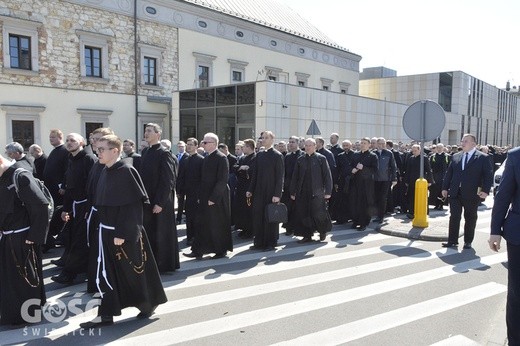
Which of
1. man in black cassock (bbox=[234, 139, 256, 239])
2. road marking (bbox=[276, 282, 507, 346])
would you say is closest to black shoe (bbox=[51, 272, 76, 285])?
road marking (bbox=[276, 282, 507, 346])

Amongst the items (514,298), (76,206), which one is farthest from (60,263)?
(514,298)

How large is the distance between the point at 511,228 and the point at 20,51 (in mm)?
22223

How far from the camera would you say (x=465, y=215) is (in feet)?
25.7

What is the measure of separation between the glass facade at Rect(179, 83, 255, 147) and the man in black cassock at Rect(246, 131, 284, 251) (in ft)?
38.5

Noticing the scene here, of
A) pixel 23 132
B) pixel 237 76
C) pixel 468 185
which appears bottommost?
pixel 468 185

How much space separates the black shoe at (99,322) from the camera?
14.1ft

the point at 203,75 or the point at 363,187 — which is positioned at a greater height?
the point at 203,75

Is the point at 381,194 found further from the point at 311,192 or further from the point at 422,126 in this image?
the point at 311,192

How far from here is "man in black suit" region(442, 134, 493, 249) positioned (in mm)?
7645

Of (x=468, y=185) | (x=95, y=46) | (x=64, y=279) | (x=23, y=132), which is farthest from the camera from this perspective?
(x=95, y=46)

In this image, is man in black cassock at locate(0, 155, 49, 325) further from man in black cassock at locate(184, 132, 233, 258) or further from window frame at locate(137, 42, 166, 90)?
window frame at locate(137, 42, 166, 90)

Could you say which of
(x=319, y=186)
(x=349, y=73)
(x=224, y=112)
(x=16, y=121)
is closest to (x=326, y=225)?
(x=319, y=186)

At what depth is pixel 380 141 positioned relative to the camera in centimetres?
1118

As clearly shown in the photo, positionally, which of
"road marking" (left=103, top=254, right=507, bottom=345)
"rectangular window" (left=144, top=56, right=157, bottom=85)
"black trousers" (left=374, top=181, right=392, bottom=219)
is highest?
"rectangular window" (left=144, top=56, right=157, bottom=85)
